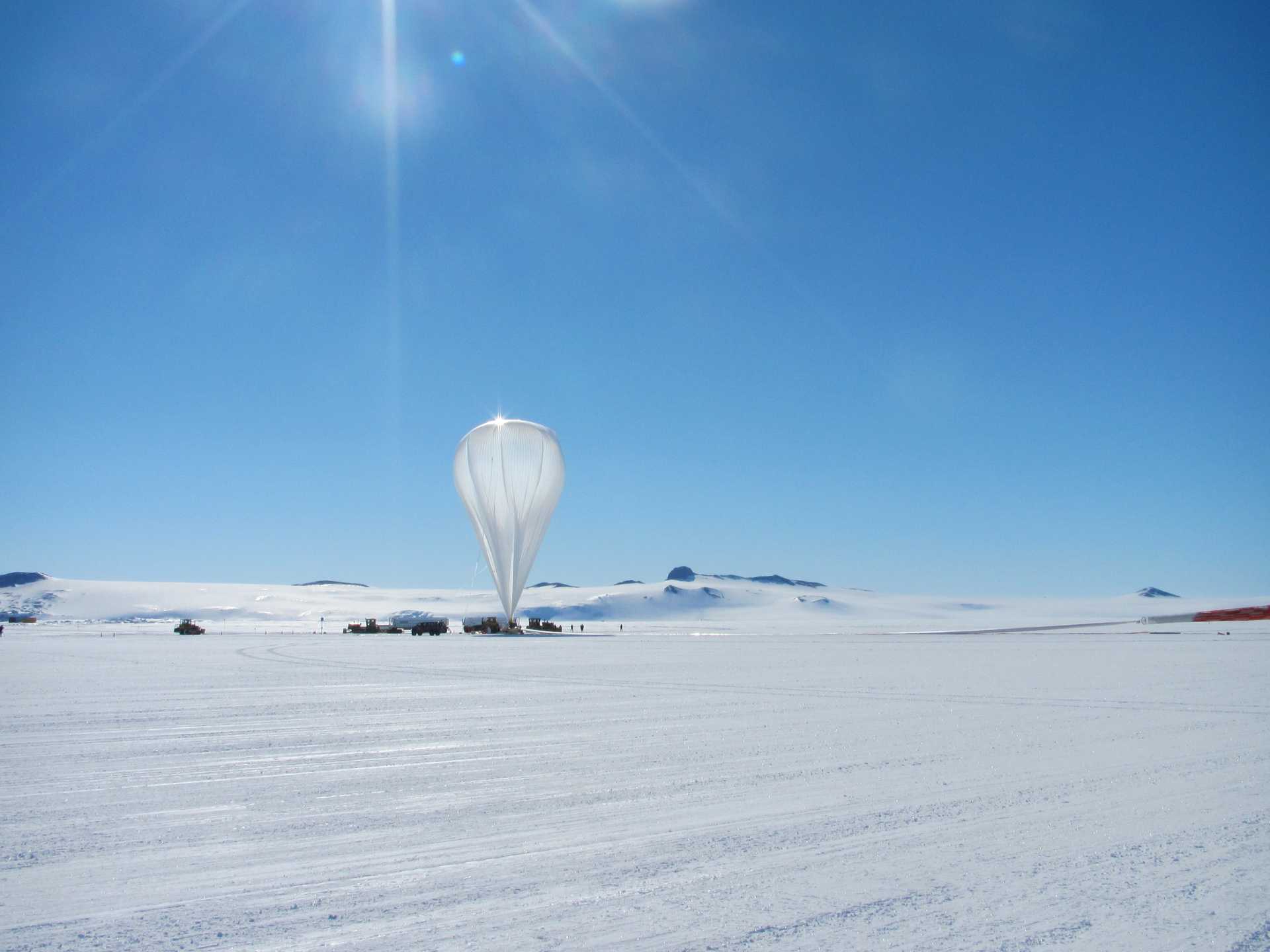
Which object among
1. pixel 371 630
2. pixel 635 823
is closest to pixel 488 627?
pixel 371 630

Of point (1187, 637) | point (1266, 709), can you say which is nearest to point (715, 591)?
point (1187, 637)

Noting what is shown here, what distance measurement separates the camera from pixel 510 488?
6259cm

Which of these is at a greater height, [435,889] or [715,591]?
[715,591]

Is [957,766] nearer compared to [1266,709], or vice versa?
[957,766]

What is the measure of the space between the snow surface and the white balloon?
156 feet

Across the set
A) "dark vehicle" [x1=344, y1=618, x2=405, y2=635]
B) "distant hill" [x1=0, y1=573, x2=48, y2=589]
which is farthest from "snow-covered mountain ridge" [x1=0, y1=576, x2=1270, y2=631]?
Result: "dark vehicle" [x1=344, y1=618, x2=405, y2=635]

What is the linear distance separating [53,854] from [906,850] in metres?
5.10

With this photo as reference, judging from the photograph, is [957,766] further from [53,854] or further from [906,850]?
[53,854]

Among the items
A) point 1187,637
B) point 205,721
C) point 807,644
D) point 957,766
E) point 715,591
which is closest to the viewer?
point 957,766

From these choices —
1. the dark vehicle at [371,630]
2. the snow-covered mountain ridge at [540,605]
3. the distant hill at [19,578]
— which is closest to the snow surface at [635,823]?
the dark vehicle at [371,630]

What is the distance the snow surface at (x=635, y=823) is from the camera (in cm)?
414

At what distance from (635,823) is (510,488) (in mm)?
57250

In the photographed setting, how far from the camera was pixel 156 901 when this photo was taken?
4.44m

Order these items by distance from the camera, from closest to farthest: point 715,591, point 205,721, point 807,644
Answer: point 205,721, point 807,644, point 715,591
